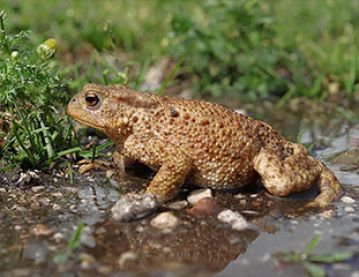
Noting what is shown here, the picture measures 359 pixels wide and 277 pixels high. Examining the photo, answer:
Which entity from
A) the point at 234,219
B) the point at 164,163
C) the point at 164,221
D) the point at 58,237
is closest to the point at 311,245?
the point at 234,219

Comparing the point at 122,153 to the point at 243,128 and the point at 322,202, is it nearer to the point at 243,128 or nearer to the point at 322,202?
the point at 243,128

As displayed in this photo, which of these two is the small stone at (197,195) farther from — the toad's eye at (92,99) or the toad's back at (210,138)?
the toad's eye at (92,99)

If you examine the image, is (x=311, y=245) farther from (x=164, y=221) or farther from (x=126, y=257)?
(x=126, y=257)

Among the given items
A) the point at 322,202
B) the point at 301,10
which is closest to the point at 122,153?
the point at 322,202

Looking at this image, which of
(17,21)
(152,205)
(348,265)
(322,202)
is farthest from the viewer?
(17,21)

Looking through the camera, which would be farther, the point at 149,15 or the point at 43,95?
the point at 149,15

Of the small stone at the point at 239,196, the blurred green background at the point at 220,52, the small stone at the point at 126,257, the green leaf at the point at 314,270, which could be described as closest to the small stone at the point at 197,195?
the small stone at the point at 239,196

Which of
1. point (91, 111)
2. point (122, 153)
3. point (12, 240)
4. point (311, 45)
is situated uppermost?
point (311, 45)

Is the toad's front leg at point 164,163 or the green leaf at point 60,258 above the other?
the toad's front leg at point 164,163
